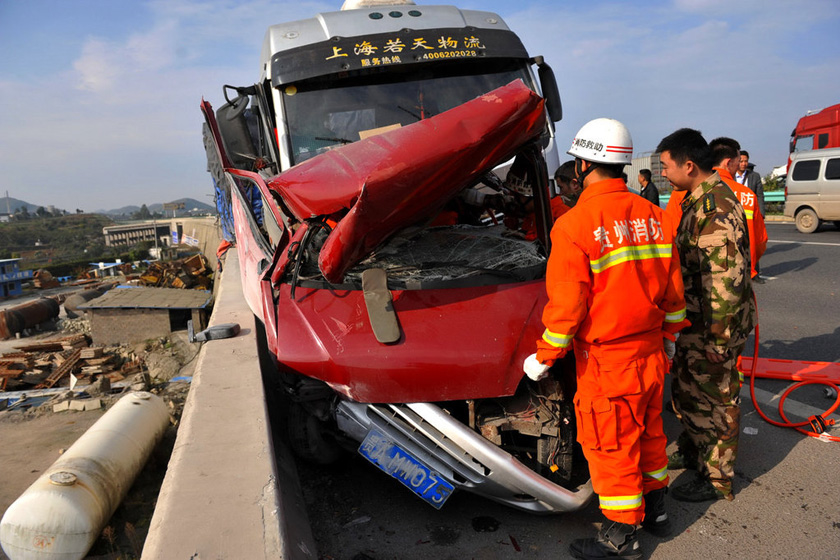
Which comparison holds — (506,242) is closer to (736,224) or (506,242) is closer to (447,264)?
(447,264)

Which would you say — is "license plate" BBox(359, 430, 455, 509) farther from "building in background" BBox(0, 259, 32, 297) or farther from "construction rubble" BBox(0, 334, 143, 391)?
"building in background" BBox(0, 259, 32, 297)

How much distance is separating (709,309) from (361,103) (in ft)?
9.72

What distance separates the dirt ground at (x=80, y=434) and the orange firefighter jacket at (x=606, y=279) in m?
2.40

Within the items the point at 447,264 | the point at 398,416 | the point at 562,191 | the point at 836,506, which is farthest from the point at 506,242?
the point at 836,506

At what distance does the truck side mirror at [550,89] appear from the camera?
205 inches

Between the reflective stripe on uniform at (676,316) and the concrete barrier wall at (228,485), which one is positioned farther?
the reflective stripe on uniform at (676,316)

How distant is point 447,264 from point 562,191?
1704mm

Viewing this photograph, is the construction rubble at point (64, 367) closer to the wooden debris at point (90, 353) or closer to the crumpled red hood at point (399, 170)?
the wooden debris at point (90, 353)

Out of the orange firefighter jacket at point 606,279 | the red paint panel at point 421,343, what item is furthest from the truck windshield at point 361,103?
the orange firefighter jacket at point 606,279

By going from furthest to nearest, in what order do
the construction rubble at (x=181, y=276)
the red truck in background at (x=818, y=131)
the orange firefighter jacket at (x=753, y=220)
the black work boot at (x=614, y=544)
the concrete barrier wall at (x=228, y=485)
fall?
1. the red truck in background at (x=818, y=131)
2. the construction rubble at (x=181, y=276)
3. the orange firefighter jacket at (x=753, y=220)
4. the black work boot at (x=614, y=544)
5. the concrete barrier wall at (x=228, y=485)

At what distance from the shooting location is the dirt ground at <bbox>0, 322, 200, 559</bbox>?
3.23 meters

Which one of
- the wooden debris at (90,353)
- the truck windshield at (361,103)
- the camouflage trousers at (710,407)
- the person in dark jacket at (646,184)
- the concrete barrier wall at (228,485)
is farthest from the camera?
the person in dark jacket at (646,184)

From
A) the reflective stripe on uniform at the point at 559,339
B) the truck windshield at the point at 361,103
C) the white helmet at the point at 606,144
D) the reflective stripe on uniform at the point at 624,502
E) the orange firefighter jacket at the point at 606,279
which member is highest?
the truck windshield at the point at 361,103

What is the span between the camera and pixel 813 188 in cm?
1445
